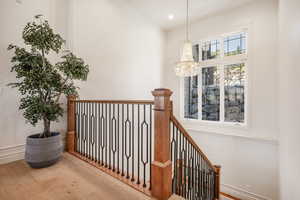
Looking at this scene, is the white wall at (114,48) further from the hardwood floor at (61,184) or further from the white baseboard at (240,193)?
the white baseboard at (240,193)

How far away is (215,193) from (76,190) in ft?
8.36

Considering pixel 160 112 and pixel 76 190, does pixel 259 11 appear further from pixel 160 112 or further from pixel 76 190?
pixel 76 190

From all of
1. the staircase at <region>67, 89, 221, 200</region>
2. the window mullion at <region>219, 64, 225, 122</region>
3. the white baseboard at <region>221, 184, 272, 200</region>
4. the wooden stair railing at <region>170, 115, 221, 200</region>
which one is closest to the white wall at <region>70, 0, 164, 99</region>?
the staircase at <region>67, 89, 221, 200</region>

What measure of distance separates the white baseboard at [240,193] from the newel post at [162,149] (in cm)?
293

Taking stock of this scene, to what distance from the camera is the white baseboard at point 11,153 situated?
1.97 meters

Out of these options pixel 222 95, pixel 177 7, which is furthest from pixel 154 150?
pixel 177 7

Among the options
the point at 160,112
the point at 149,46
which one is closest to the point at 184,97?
the point at 149,46

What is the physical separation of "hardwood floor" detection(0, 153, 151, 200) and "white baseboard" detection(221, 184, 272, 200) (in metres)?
3.08

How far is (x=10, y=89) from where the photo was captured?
2023mm

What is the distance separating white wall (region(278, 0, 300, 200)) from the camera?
1.91m

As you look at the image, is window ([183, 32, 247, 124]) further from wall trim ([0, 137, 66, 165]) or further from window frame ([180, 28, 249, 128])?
wall trim ([0, 137, 66, 165])

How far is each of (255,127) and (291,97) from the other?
136cm

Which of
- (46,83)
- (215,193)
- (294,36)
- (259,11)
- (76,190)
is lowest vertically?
(215,193)

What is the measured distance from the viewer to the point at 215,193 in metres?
2.80
